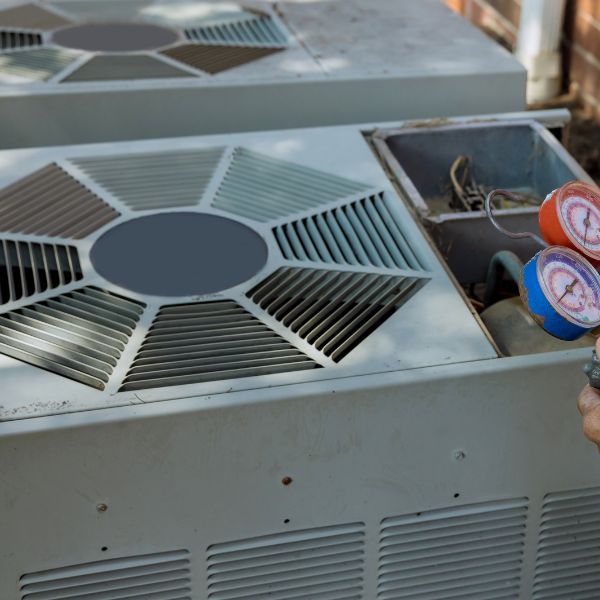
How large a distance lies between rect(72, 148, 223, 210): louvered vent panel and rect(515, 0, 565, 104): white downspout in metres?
3.01

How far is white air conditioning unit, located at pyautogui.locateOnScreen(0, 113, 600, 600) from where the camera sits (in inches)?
57.2

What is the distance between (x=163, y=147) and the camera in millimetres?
2268

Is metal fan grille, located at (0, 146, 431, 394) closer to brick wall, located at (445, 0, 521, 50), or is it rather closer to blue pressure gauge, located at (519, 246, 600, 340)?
blue pressure gauge, located at (519, 246, 600, 340)

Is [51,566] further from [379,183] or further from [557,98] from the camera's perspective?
[557,98]

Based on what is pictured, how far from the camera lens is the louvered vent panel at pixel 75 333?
1529 mm

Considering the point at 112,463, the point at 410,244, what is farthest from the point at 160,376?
the point at 410,244

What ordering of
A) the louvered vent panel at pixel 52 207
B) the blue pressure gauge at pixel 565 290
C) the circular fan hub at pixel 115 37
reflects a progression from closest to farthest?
the blue pressure gauge at pixel 565 290, the louvered vent panel at pixel 52 207, the circular fan hub at pixel 115 37

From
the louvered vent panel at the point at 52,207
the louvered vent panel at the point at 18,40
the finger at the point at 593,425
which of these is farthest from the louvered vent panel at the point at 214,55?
the finger at the point at 593,425

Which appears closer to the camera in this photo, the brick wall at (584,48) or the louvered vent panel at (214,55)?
the louvered vent panel at (214,55)

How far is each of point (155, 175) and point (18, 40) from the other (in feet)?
3.51

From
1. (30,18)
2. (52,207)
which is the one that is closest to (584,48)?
(30,18)

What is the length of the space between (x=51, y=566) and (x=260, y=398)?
1.38ft

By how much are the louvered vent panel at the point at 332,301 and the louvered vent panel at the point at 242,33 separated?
1.35 m

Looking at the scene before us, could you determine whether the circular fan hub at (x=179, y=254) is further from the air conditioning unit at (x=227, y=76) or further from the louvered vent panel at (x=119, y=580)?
the air conditioning unit at (x=227, y=76)
